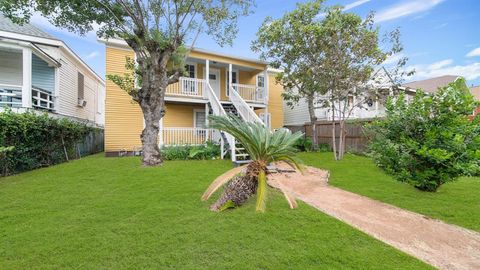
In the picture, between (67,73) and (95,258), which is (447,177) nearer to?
(95,258)

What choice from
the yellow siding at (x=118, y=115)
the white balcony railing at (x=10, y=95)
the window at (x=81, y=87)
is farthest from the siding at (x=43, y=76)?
the yellow siding at (x=118, y=115)

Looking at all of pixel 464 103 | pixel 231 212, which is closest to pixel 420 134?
pixel 464 103

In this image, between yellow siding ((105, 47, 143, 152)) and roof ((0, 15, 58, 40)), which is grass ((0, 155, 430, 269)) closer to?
yellow siding ((105, 47, 143, 152))

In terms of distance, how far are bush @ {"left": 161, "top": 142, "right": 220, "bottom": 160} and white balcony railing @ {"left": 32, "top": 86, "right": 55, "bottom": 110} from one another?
5.47 metres

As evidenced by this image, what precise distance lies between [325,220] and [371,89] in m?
8.53

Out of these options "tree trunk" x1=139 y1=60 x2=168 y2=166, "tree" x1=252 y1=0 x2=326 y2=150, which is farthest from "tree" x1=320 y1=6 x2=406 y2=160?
"tree trunk" x1=139 y1=60 x2=168 y2=166

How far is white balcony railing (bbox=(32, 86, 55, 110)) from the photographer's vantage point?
1070 centimetres

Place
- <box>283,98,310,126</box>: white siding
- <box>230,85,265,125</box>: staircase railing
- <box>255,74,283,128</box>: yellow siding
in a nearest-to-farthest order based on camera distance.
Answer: <box>230,85,265,125</box>: staircase railing → <box>255,74,283,128</box>: yellow siding → <box>283,98,310,126</box>: white siding

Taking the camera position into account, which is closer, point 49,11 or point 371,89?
point 49,11

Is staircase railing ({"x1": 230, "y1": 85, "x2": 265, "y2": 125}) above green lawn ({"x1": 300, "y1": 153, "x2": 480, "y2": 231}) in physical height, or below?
above

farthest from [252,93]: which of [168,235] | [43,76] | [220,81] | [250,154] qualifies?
[168,235]

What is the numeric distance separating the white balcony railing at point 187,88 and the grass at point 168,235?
8.21m

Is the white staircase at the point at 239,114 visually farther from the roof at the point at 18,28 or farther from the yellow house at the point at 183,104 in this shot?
the roof at the point at 18,28

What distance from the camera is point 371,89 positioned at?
35.4 feet
